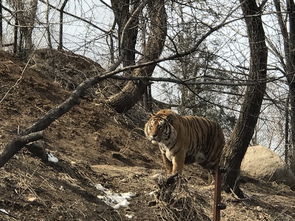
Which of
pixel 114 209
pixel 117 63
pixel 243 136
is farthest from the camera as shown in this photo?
pixel 243 136

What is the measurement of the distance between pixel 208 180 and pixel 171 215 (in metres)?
2.86

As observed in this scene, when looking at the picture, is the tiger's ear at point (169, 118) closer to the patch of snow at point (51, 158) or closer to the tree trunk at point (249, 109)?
the tree trunk at point (249, 109)

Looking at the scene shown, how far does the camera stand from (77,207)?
618 centimetres

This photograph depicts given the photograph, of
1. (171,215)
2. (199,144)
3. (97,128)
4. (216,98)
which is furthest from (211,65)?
(97,128)

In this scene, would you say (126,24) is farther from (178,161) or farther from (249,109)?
(178,161)

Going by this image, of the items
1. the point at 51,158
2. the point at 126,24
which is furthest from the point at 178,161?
the point at 126,24

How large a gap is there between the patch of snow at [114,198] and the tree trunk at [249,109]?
173 centimetres

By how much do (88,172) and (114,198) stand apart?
2.07 ft

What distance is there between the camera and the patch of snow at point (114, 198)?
6699 mm

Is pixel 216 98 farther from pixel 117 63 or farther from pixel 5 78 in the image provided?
pixel 5 78

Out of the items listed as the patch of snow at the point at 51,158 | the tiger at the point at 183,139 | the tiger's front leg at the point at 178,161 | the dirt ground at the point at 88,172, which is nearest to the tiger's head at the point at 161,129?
the tiger at the point at 183,139

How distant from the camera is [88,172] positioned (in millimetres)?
7305

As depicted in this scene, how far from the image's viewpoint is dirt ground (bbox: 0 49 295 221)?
6129 mm

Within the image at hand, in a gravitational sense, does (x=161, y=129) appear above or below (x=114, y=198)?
above
